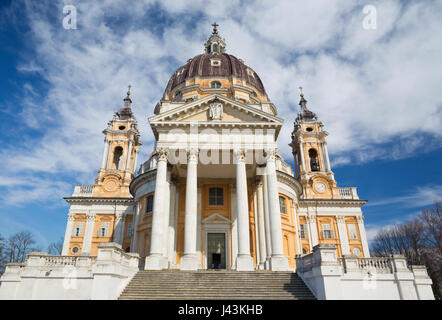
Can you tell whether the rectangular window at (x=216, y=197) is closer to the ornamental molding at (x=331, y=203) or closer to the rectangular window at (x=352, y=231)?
the ornamental molding at (x=331, y=203)

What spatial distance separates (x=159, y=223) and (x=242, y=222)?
5310 millimetres

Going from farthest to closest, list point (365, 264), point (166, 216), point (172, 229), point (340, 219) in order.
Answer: point (340, 219)
point (172, 229)
point (166, 216)
point (365, 264)

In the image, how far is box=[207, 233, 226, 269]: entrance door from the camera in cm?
2217

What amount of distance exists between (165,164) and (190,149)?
2.06m

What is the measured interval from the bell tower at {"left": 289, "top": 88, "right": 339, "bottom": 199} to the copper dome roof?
841 cm

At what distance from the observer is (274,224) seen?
1803 cm

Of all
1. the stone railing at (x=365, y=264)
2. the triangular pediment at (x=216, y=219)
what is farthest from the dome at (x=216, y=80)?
the stone railing at (x=365, y=264)

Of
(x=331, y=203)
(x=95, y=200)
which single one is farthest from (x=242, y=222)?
(x=95, y=200)

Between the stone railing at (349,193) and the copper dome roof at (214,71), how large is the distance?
1639 centimetres

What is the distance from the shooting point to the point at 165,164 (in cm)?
1989

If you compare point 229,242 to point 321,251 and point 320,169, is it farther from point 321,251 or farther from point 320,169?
point 320,169

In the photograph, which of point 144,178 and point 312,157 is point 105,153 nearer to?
point 144,178

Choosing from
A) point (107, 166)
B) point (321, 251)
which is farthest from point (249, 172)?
point (107, 166)

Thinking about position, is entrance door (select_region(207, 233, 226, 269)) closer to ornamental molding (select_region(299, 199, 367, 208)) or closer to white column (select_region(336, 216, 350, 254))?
ornamental molding (select_region(299, 199, 367, 208))
